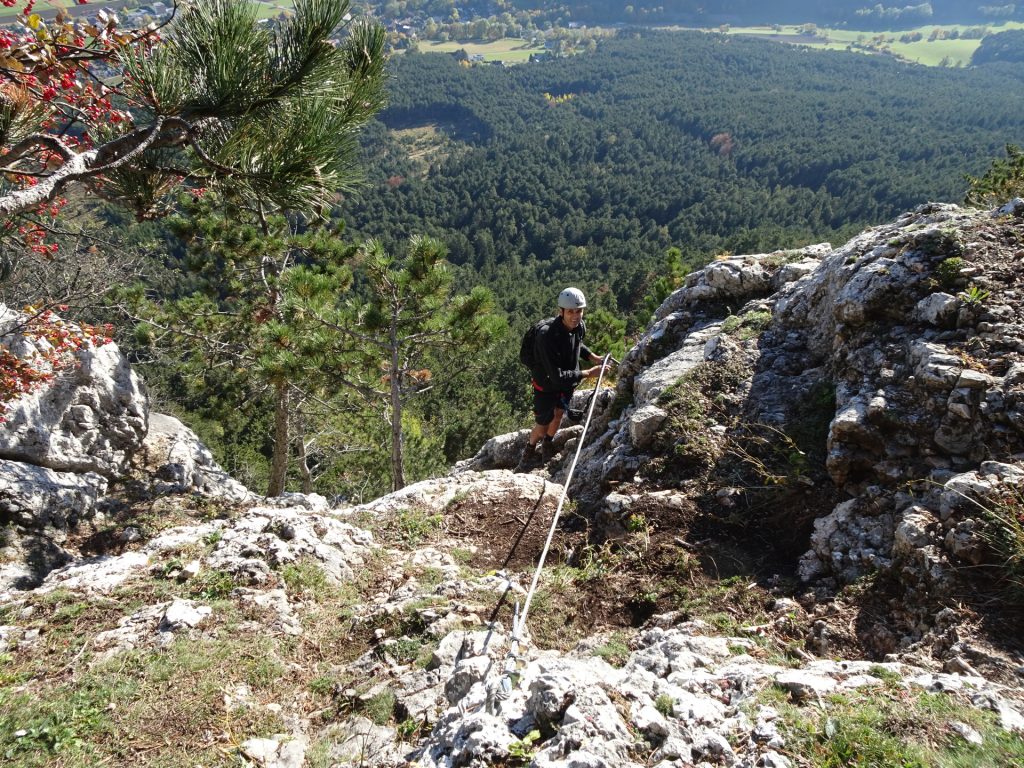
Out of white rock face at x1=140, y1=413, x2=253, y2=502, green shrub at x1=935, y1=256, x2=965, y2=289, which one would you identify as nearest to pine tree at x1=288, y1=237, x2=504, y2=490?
white rock face at x1=140, y1=413, x2=253, y2=502

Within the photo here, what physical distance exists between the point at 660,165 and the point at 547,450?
494ft

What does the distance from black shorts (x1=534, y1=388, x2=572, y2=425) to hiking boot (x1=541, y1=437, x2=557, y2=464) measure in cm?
72

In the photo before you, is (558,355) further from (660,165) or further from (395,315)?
(660,165)

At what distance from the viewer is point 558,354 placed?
5953 mm

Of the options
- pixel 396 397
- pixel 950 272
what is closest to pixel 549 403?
pixel 396 397

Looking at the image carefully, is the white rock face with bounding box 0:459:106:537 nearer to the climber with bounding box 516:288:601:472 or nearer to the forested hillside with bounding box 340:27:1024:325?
the climber with bounding box 516:288:601:472

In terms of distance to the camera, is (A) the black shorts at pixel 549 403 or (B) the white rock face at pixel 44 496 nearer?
(B) the white rock face at pixel 44 496

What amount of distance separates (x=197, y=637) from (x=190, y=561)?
0.88 m

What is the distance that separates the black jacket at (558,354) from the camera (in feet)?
19.2

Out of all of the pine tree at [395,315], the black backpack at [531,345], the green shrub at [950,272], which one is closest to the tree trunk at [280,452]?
Result: the pine tree at [395,315]

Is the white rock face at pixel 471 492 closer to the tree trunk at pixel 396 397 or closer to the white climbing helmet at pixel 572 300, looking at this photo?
the white climbing helmet at pixel 572 300

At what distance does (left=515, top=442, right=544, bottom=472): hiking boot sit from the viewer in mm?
7227

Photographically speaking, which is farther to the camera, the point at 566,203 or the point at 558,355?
the point at 566,203

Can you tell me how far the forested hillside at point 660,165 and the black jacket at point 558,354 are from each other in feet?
199
